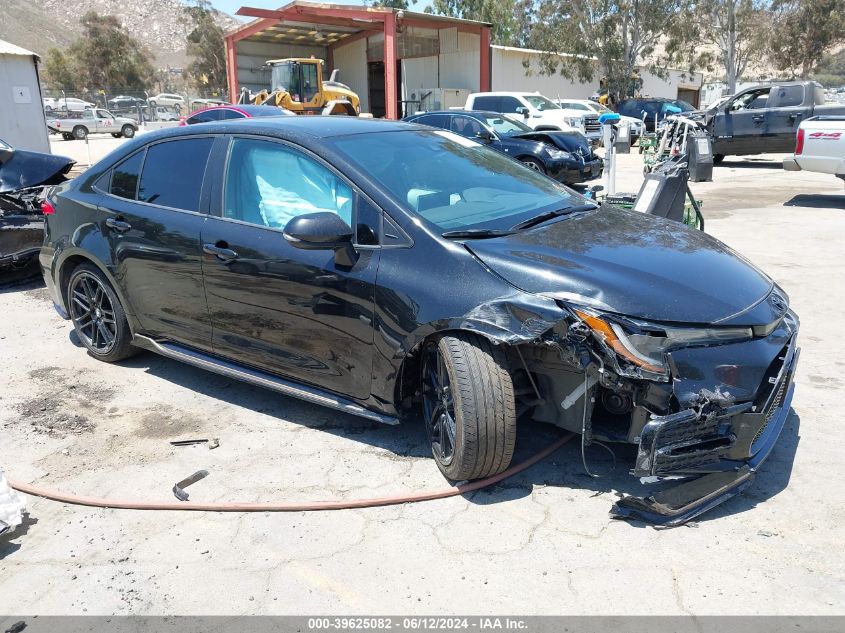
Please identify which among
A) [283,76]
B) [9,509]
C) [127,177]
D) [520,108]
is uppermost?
[283,76]

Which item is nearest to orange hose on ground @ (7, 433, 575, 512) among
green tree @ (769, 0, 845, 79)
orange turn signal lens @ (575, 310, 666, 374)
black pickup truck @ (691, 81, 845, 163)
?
orange turn signal lens @ (575, 310, 666, 374)

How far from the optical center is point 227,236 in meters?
4.02

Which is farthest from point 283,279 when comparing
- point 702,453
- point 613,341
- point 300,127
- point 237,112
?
point 237,112

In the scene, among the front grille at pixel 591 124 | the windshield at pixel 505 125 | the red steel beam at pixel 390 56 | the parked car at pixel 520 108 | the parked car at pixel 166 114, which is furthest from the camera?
the parked car at pixel 166 114

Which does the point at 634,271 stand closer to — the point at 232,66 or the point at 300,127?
the point at 300,127

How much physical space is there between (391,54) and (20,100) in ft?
53.9

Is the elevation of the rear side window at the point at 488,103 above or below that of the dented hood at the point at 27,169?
above

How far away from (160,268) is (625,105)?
30323 millimetres

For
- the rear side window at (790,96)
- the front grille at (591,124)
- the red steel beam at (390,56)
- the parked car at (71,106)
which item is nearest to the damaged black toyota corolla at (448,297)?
the rear side window at (790,96)

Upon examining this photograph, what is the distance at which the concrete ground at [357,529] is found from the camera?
8.82ft

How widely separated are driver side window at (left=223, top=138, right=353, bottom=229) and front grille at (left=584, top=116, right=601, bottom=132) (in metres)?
20.5

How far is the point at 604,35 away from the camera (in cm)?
3806

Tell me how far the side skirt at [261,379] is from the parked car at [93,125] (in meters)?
34.3

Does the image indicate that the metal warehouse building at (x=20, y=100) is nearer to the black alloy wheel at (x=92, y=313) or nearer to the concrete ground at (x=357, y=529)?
the black alloy wheel at (x=92, y=313)
